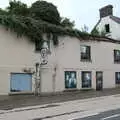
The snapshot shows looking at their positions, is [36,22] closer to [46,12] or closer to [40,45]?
[40,45]

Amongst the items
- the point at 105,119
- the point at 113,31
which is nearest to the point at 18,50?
the point at 105,119

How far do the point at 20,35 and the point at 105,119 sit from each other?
1420cm

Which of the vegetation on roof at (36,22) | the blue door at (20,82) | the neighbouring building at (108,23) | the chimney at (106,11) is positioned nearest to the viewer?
the blue door at (20,82)

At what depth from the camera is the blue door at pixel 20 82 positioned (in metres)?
26.3

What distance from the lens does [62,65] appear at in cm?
3041

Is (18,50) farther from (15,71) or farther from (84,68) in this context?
(84,68)

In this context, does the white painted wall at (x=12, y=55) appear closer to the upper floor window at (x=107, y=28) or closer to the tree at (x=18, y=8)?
the tree at (x=18, y=8)

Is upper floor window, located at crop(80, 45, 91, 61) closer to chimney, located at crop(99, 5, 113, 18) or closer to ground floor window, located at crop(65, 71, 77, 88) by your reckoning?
ground floor window, located at crop(65, 71, 77, 88)

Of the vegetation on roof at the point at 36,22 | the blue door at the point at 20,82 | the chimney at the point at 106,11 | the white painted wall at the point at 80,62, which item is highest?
the chimney at the point at 106,11

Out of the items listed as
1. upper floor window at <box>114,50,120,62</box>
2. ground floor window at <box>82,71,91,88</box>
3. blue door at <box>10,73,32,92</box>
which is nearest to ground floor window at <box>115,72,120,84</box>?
upper floor window at <box>114,50,120,62</box>

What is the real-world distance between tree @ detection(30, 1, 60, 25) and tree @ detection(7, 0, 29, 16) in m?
2.74

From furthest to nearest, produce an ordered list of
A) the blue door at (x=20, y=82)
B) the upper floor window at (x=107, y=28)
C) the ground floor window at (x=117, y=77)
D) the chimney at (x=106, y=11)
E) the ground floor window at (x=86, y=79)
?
the chimney at (x=106, y=11), the upper floor window at (x=107, y=28), the ground floor window at (x=117, y=77), the ground floor window at (x=86, y=79), the blue door at (x=20, y=82)

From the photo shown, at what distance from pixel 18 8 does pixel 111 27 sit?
1561cm

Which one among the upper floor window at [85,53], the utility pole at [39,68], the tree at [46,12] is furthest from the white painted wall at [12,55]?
the upper floor window at [85,53]
